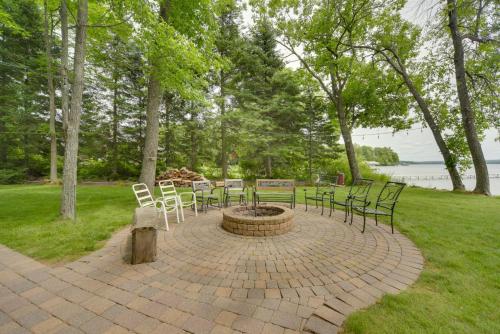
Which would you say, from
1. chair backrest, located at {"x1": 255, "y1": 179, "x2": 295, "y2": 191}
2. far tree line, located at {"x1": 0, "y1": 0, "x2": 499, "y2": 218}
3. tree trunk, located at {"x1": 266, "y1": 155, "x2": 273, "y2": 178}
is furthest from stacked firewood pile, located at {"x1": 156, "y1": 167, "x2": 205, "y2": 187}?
chair backrest, located at {"x1": 255, "y1": 179, "x2": 295, "y2": 191}

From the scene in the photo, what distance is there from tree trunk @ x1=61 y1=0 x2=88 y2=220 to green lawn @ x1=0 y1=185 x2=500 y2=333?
444mm

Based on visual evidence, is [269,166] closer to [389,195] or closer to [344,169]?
[344,169]

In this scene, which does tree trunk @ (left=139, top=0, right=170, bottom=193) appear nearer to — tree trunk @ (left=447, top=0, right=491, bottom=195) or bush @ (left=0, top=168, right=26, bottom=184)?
bush @ (left=0, top=168, right=26, bottom=184)

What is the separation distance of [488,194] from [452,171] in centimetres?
183

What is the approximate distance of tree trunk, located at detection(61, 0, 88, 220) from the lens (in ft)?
14.8

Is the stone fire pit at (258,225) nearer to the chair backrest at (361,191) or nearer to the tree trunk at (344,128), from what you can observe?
the chair backrest at (361,191)

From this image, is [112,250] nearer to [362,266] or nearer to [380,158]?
[362,266]

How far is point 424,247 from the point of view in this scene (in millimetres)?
3295

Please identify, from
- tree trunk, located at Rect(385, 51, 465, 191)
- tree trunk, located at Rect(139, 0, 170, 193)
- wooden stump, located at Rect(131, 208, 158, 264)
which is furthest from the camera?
tree trunk, located at Rect(385, 51, 465, 191)

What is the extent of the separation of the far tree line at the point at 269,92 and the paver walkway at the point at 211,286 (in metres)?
9.39

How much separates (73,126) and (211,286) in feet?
15.9

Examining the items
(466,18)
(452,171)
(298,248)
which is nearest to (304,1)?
(466,18)

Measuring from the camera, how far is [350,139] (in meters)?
12.7

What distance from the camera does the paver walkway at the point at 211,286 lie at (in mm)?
1723
